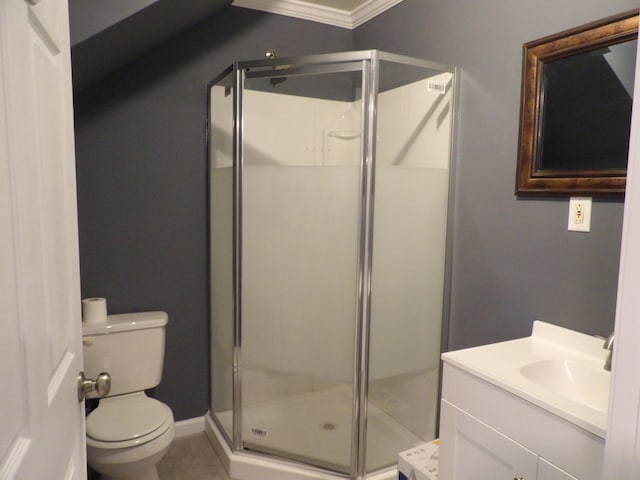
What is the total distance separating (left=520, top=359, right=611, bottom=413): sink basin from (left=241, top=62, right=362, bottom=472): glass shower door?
0.79m

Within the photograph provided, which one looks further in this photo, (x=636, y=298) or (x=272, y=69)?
(x=272, y=69)

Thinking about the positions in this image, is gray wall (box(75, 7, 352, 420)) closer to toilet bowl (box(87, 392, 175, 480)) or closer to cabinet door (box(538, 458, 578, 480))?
toilet bowl (box(87, 392, 175, 480))

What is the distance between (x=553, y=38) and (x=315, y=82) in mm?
985

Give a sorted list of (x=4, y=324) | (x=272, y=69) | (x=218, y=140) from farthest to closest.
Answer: (x=218, y=140) < (x=272, y=69) < (x=4, y=324)

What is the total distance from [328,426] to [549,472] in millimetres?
1337

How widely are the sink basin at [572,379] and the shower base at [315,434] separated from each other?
2.72 feet

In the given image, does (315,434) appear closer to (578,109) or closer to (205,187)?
(205,187)

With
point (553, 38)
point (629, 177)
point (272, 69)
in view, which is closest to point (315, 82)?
point (272, 69)

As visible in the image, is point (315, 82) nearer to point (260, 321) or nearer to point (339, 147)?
point (339, 147)

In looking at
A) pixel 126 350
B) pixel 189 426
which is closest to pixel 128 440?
pixel 126 350

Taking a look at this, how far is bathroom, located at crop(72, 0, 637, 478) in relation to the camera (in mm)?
1623

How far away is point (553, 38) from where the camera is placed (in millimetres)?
1593

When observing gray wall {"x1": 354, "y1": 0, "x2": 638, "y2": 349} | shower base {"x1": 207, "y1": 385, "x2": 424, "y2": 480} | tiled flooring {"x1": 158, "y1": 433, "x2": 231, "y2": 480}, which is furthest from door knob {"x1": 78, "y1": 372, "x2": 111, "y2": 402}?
gray wall {"x1": 354, "y1": 0, "x2": 638, "y2": 349}

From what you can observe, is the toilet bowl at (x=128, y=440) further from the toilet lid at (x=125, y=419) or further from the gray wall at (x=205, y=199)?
the gray wall at (x=205, y=199)
